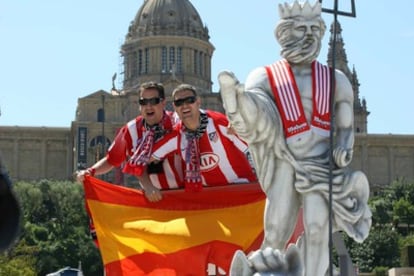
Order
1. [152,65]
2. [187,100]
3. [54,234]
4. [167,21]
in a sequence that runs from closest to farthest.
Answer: [187,100] → [54,234] → [152,65] → [167,21]

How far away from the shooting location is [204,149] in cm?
939

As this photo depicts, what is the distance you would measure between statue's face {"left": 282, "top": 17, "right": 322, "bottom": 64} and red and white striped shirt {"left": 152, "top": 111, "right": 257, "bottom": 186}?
51.1 inches

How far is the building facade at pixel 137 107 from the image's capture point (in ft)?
313

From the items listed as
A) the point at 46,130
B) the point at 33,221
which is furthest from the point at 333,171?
the point at 46,130

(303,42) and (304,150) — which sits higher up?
(303,42)

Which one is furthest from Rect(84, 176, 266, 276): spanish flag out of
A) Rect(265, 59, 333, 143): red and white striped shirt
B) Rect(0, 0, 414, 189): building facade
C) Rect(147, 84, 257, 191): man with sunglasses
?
Rect(0, 0, 414, 189): building facade

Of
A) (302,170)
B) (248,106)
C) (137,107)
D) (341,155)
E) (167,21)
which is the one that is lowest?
(302,170)

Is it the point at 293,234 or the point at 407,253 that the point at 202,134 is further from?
the point at 407,253

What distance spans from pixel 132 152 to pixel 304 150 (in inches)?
84.2

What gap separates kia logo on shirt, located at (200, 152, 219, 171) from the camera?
9.41m

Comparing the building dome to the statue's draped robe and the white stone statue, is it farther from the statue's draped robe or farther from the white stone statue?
the statue's draped robe

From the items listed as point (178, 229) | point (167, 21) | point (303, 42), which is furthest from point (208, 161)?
point (167, 21)

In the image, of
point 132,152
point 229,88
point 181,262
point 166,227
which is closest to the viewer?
point 229,88

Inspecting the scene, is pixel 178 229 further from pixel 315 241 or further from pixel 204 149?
pixel 315 241
